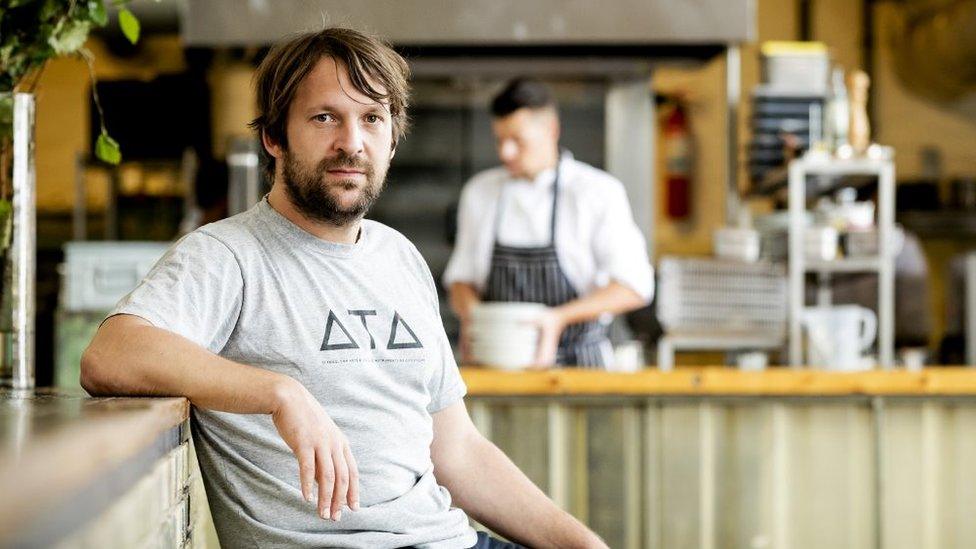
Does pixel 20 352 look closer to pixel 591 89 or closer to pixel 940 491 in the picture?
pixel 940 491

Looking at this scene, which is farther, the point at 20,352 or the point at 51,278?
the point at 51,278

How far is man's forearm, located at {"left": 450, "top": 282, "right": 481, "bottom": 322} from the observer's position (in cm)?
362

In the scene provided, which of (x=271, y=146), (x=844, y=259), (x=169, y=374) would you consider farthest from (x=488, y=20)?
(x=169, y=374)

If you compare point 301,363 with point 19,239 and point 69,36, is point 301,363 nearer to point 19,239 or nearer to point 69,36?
point 19,239

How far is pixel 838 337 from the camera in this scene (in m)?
3.26

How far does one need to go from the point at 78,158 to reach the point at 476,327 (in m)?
3.23

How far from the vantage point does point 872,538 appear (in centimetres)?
289

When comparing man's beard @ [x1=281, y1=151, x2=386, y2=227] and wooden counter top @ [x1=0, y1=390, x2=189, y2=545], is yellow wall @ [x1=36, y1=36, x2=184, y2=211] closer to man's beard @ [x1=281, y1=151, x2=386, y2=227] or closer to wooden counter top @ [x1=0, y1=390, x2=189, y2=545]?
man's beard @ [x1=281, y1=151, x2=386, y2=227]

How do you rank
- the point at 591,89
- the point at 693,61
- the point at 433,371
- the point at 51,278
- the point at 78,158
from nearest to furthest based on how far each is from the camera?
the point at 433,371 < the point at 693,61 < the point at 591,89 < the point at 78,158 < the point at 51,278

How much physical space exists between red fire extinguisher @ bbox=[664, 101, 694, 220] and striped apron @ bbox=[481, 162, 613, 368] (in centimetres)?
410

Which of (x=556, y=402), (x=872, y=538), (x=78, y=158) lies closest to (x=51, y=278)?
(x=78, y=158)

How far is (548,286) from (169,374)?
2357 millimetres

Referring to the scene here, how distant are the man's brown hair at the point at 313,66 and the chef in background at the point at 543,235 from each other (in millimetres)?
1866

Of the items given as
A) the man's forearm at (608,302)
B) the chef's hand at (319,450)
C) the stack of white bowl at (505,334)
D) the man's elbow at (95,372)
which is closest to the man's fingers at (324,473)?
the chef's hand at (319,450)
